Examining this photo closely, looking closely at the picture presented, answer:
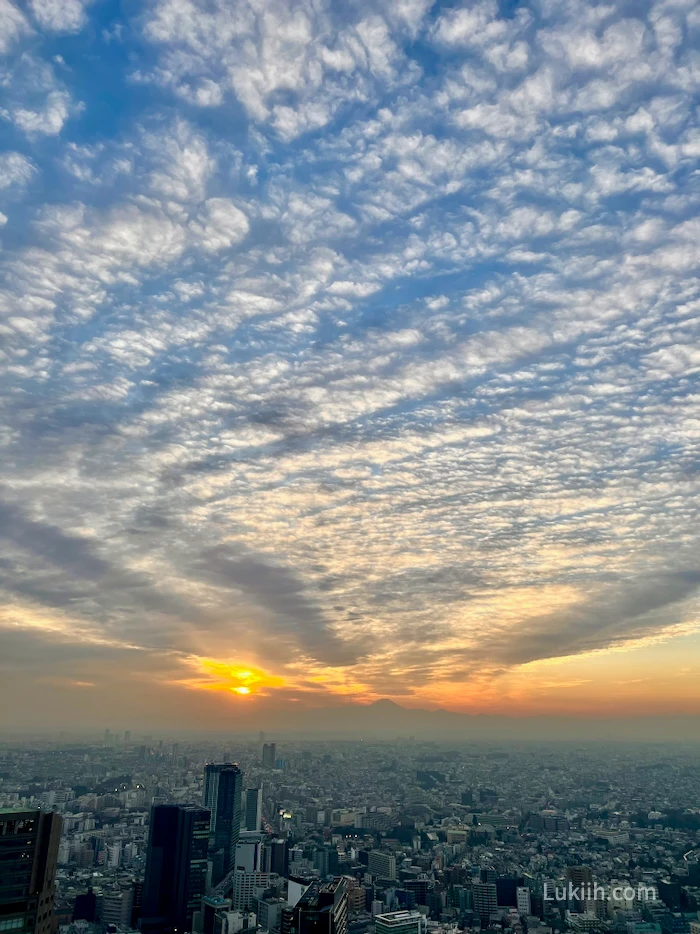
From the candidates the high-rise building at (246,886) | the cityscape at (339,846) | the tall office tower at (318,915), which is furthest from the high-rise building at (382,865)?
the tall office tower at (318,915)

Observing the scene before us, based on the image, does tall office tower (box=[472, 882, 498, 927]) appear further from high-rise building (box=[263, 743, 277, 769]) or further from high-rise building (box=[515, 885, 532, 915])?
high-rise building (box=[263, 743, 277, 769])

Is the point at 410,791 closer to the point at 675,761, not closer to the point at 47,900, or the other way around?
the point at 675,761

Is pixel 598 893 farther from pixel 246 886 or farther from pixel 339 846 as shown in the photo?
pixel 339 846

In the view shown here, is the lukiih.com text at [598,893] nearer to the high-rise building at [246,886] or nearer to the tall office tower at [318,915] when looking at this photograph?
the high-rise building at [246,886]

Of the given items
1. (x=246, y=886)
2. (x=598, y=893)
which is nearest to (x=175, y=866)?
(x=246, y=886)

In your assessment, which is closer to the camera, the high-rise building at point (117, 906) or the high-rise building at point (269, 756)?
the high-rise building at point (117, 906)
